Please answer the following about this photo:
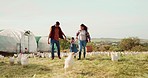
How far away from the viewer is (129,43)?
51.5 m

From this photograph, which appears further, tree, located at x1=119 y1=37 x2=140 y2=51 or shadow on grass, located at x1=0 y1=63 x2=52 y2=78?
tree, located at x1=119 y1=37 x2=140 y2=51

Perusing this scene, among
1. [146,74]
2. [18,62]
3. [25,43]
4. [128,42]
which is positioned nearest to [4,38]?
[25,43]

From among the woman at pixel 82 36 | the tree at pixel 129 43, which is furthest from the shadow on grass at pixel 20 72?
the tree at pixel 129 43

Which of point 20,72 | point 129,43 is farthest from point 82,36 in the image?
point 129,43

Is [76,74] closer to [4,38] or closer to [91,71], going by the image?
[91,71]

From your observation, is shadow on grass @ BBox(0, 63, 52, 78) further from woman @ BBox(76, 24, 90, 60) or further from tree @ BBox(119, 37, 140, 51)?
tree @ BBox(119, 37, 140, 51)

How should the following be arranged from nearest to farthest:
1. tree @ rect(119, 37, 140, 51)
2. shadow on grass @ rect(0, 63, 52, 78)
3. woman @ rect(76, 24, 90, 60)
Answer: shadow on grass @ rect(0, 63, 52, 78) < woman @ rect(76, 24, 90, 60) < tree @ rect(119, 37, 140, 51)

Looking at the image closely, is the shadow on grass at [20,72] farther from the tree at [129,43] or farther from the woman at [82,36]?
the tree at [129,43]

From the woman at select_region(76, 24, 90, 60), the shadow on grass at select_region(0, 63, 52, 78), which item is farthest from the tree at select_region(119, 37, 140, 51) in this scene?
the shadow on grass at select_region(0, 63, 52, 78)

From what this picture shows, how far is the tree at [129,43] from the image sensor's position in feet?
167

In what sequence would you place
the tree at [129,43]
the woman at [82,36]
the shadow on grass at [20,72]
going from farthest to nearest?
1. the tree at [129,43]
2. the woman at [82,36]
3. the shadow on grass at [20,72]

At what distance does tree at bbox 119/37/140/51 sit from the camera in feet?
167

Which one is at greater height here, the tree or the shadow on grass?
the tree

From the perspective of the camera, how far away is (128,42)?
51.5 metres
